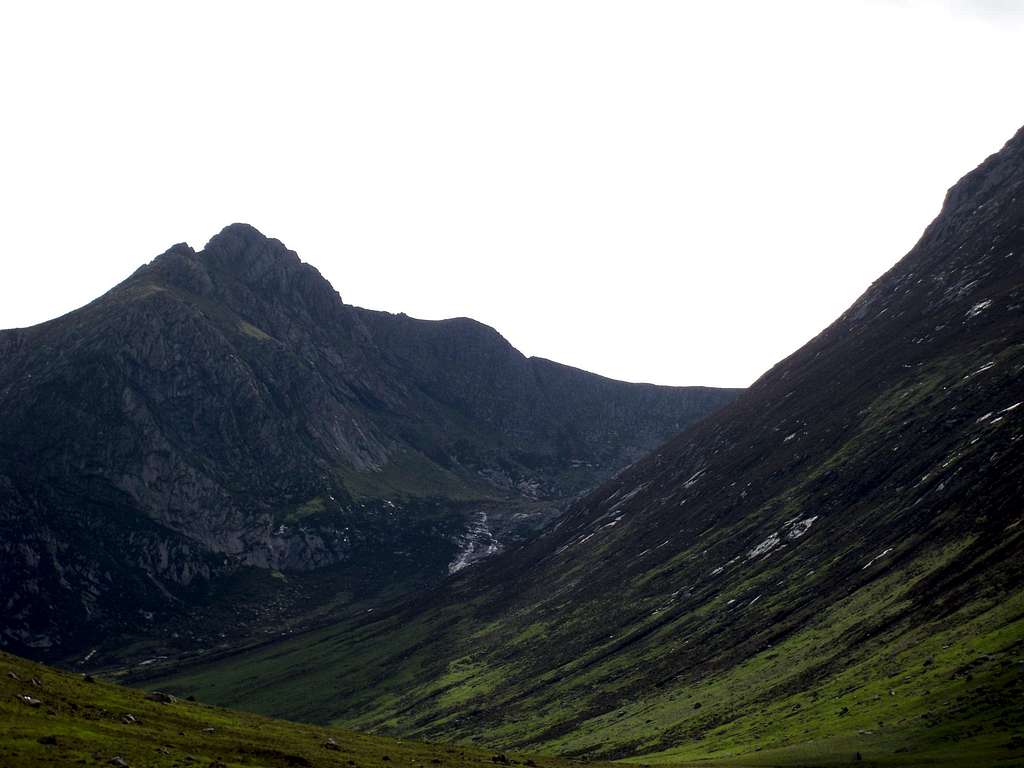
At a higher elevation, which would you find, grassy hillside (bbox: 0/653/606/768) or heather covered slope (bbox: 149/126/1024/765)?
grassy hillside (bbox: 0/653/606/768)

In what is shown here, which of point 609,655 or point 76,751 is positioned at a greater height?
point 76,751

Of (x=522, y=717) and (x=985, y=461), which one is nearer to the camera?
(x=985, y=461)

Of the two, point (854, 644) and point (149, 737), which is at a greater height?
point (149, 737)

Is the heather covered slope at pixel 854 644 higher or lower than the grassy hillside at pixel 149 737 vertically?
lower

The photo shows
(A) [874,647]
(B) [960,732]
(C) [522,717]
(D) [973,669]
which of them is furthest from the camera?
(C) [522,717]

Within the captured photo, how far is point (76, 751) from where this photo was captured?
5453 cm

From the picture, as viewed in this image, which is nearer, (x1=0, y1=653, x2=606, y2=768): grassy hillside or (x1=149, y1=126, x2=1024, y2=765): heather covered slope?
(x1=0, y1=653, x2=606, y2=768): grassy hillside

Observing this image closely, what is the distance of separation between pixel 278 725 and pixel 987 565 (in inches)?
3681

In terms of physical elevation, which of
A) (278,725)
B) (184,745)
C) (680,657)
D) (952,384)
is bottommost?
(680,657)

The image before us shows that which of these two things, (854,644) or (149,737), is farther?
(854,644)

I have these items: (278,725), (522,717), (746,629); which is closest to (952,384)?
(746,629)

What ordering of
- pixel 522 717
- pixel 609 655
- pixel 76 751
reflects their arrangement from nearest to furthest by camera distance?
pixel 76 751 < pixel 522 717 < pixel 609 655

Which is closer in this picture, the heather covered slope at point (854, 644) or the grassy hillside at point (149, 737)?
the grassy hillside at point (149, 737)

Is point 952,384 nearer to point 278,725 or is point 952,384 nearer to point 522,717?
point 522,717
